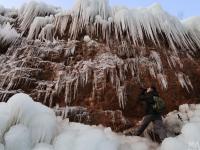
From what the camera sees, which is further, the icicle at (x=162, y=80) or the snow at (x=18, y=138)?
the icicle at (x=162, y=80)

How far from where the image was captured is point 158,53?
9.97 meters

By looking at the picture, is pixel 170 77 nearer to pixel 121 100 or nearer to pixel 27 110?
pixel 121 100

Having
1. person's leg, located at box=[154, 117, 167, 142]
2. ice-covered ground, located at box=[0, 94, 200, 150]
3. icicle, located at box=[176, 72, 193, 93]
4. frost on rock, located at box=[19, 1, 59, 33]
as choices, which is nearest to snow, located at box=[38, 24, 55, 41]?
frost on rock, located at box=[19, 1, 59, 33]

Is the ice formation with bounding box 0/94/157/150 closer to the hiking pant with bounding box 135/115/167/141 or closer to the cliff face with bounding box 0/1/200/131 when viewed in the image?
the hiking pant with bounding box 135/115/167/141

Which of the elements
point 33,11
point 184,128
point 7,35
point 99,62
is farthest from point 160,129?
point 33,11

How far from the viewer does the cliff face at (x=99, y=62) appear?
9.01 m

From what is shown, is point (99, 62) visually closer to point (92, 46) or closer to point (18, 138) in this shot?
point (92, 46)

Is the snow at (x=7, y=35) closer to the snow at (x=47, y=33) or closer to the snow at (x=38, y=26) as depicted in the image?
the snow at (x=38, y=26)

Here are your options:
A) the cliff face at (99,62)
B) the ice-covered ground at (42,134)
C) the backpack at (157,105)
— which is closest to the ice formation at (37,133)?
the ice-covered ground at (42,134)

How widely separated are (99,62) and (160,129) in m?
2.42

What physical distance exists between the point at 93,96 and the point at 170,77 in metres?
1.81

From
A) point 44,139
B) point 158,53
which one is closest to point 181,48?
point 158,53

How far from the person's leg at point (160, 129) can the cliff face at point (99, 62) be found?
0.96 metres

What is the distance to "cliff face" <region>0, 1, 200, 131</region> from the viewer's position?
9008mm
